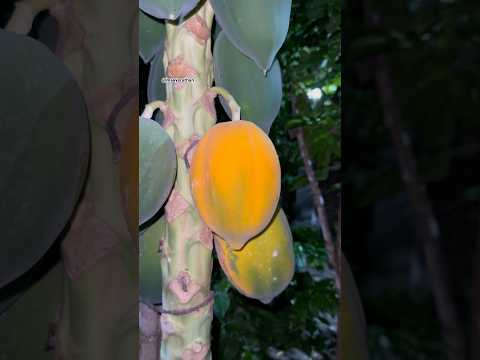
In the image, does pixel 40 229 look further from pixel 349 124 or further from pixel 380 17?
pixel 349 124

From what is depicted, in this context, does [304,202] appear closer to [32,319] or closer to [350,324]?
[350,324]

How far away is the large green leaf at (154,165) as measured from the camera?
0.33 m

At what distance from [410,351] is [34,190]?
0.59 metres

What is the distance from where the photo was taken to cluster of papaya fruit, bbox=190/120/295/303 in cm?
32

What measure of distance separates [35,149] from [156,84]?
8cm

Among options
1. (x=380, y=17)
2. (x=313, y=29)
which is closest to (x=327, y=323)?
(x=313, y=29)

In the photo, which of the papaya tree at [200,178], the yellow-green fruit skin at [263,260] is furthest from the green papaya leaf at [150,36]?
the yellow-green fruit skin at [263,260]

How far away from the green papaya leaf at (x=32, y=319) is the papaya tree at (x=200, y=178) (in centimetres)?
8

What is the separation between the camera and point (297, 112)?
1.11 feet

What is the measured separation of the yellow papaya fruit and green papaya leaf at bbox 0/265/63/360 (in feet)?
0.40

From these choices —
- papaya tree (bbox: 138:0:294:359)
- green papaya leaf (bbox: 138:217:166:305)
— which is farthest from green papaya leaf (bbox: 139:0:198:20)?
green papaya leaf (bbox: 138:217:166:305)

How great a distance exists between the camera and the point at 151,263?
0.35 m

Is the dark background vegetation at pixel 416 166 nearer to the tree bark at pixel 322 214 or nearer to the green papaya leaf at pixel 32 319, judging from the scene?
the tree bark at pixel 322 214

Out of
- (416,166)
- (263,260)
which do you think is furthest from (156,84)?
(416,166)
